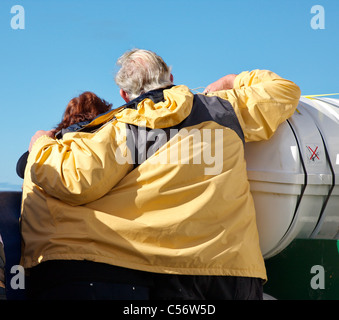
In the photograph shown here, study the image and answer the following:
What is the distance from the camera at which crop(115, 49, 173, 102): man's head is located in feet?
9.32

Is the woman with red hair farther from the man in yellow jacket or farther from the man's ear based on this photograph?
the man in yellow jacket

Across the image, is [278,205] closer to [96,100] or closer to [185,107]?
[185,107]

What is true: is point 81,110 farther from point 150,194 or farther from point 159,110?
point 150,194

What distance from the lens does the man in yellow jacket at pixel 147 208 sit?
2521 millimetres

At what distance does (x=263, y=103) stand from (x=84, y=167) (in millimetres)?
1004

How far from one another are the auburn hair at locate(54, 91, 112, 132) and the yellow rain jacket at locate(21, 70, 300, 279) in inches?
21.0

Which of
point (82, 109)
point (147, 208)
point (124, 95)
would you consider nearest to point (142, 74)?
point (124, 95)

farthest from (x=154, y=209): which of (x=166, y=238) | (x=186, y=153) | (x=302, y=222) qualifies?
(x=302, y=222)

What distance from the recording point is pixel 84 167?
2.50 meters

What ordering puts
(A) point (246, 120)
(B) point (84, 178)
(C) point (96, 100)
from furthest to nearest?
(C) point (96, 100)
(A) point (246, 120)
(B) point (84, 178)

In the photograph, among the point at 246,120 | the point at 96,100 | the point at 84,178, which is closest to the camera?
the point at 84,178

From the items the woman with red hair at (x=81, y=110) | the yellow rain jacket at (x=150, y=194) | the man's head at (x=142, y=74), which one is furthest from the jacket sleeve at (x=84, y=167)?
the woman with red hair at (x=81, y=110)

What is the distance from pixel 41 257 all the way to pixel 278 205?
1.34 metres

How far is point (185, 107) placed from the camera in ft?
8.59
